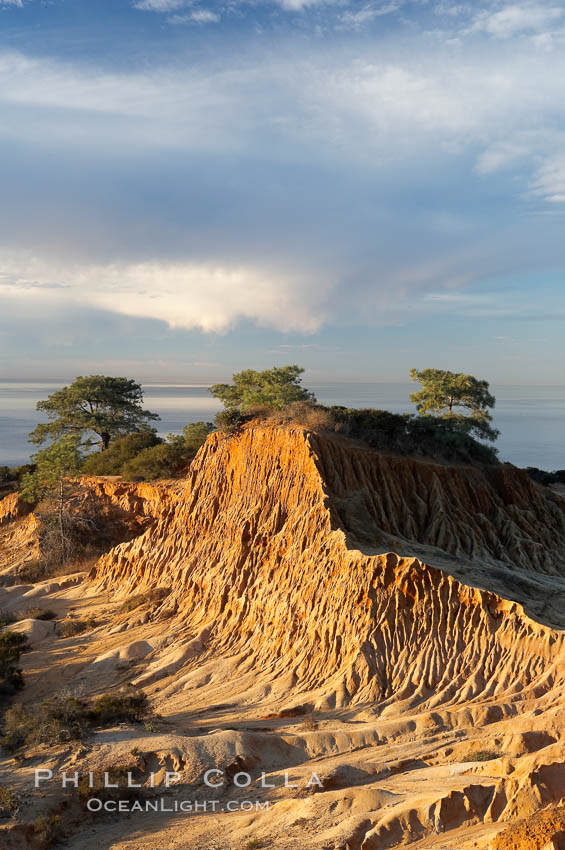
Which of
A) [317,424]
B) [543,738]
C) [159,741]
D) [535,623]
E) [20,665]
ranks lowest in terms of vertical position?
[20,665]

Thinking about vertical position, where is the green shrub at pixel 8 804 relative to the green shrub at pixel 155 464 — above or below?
below

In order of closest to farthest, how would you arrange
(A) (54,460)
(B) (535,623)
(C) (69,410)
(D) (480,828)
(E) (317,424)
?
(D) (480,828) → (B) (535,623) → (E) (317,424) → (A) (54,460) → (C) (69,410)

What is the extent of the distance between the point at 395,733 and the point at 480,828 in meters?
4.89

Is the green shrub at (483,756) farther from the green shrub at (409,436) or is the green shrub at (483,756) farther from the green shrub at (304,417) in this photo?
the green shrub at (409,436)

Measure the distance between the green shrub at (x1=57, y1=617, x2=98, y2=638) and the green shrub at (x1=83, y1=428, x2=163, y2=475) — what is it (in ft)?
47.4

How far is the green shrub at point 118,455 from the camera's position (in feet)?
129

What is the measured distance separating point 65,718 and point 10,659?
25.6 feet

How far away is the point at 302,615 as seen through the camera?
19.3 metres

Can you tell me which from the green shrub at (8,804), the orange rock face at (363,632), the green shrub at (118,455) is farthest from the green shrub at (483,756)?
the green shrub at (118,455)

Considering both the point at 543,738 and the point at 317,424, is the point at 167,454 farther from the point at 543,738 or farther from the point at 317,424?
the point at 543,738

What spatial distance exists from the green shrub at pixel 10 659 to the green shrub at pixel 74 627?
54.4 inches

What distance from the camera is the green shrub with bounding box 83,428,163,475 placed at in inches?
1548

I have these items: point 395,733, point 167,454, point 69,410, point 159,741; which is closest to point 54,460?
point 167,454

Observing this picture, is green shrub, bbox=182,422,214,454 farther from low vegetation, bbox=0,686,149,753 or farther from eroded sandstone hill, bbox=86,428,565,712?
low vegetation, bbox=0,686,149,753
